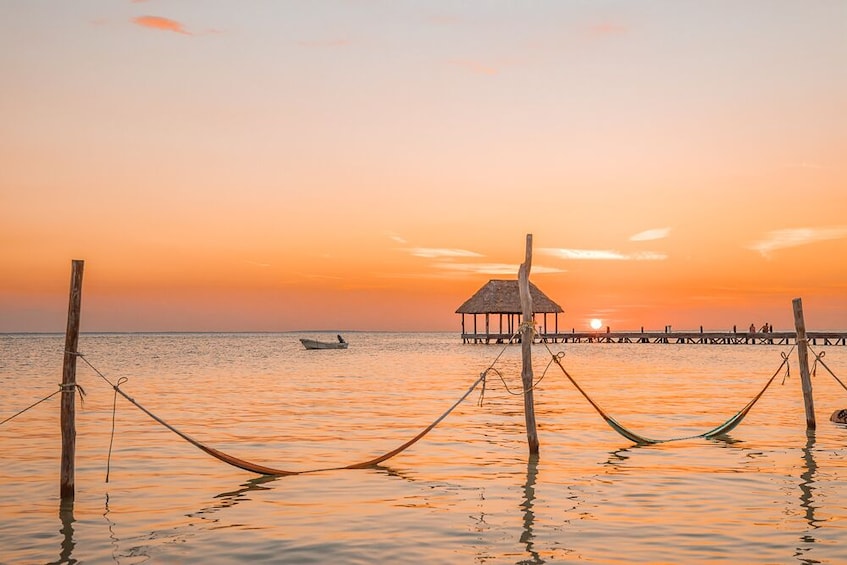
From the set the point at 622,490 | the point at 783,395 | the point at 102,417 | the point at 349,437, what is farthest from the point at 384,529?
the point at 783,395

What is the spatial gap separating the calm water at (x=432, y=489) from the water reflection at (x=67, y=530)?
3cm

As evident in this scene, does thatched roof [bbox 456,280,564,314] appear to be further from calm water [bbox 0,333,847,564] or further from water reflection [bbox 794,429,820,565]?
water reflection [bbox 794,429,820,565]

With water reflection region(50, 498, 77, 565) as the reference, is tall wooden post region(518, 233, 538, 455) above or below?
above

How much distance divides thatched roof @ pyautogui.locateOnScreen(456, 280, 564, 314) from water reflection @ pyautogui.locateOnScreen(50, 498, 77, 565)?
55003 mm

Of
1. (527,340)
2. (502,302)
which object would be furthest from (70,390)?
(502,302)

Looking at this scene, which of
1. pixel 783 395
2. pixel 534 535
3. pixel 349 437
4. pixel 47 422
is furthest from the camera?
pixel 783 395

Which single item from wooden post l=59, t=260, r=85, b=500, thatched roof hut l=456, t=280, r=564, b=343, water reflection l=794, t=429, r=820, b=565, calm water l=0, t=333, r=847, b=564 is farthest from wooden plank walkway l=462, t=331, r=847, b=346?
wooden post l=59, t=260, r=85, b=500

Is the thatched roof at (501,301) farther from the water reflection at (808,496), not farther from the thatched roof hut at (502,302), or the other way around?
the water reflection at (808,496)

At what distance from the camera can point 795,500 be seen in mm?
9445

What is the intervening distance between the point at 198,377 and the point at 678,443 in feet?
79.0

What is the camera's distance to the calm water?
25.2 feet

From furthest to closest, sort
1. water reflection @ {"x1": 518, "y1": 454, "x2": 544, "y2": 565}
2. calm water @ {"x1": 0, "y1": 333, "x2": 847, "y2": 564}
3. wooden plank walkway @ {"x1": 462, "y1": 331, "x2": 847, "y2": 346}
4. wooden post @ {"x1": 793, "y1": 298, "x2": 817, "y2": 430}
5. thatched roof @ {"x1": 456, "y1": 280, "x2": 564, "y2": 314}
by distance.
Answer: wooden plank walkway @ {"x1": 462, "y1": 331, "x2": 847, "y2": 346} → thatched roof @ {"x1": 456, "y1": 280, "x2": 564, "y2": 314} → wooden post @ {"x1": 793, "y1": 298, "x2": 817, "y2": 430} → calm water @ {"x1": 0, "y1": 333, "x2": 847, "y2": 564} → water reflection @ {"x1": 518, "y1": 454, "x2": 544, "y2": 565}

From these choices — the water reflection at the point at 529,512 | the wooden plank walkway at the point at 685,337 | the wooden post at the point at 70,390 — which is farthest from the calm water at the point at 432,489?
the wooden plank walkway at the point at 685,337

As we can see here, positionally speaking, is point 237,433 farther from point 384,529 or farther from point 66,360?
point 384,529
